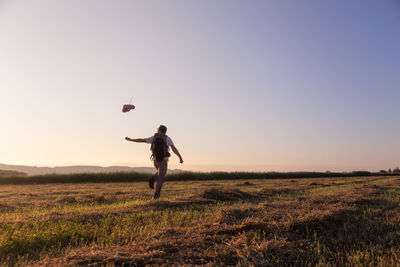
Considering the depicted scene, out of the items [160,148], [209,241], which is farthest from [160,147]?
[209,241]

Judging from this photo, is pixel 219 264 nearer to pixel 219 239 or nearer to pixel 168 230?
pixel 219 239

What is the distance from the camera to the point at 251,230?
14.9 ft

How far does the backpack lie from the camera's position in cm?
933

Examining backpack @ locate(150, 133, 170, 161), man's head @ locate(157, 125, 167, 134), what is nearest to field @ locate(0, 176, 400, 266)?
backpack @ locate(150, 133, 170, 161)

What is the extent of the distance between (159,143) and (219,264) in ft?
20.8

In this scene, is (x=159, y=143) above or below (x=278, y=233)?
above

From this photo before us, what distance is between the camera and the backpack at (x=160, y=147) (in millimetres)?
9328

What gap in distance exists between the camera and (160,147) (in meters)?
9.34

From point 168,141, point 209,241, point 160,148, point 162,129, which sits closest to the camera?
point 209,241

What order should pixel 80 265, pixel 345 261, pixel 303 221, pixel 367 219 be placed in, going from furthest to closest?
1. pixel 367 219
2. pixel 303 221
3. pixel 345 261
4. pixel 80 265

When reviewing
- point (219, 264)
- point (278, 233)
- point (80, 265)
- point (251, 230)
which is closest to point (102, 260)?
point (80, 265)

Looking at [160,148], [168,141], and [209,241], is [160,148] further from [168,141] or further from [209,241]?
[209,241]

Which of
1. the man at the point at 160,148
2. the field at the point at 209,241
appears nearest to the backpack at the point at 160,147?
the man at the point at 160,148

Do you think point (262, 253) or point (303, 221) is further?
point (303, 221)
